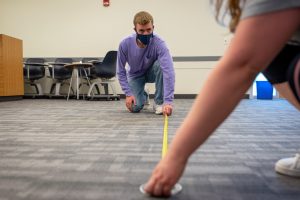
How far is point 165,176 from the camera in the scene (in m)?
0.66

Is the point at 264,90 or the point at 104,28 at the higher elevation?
the point at 104,28

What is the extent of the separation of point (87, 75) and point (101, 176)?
495 cm

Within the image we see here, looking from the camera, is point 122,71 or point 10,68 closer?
point 122,71

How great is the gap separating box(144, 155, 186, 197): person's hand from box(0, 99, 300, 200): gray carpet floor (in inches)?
2.5

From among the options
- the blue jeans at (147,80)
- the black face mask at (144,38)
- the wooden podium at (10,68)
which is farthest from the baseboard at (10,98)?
the black face mask at (144,38)

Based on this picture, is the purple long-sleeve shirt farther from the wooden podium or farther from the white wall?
the white wall

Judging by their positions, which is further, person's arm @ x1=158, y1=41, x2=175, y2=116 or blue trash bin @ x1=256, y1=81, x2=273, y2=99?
blue trash bin @ x1=256, y1=81, x2=273, y2=99

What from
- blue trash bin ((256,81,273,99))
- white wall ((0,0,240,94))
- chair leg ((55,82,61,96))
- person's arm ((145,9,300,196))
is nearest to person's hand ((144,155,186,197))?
person's arm ((145,9,300,196))

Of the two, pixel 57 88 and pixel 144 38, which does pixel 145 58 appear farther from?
pixel 57 88

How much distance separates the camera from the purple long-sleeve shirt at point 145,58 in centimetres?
258

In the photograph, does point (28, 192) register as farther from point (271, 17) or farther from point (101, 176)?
point (271, 17)

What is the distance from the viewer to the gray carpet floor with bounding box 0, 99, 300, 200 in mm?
799

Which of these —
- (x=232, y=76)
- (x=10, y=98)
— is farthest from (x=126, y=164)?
(x=10, y=98)

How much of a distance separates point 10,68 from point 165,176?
192 inches
